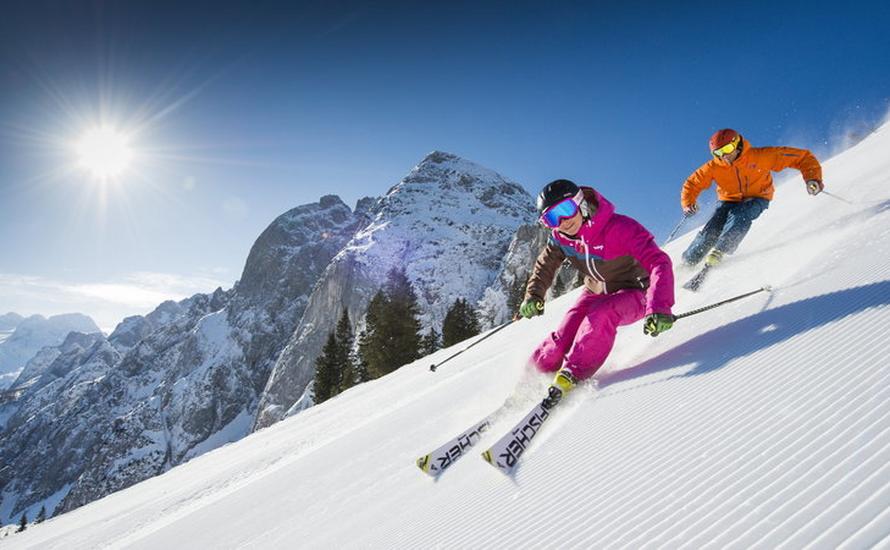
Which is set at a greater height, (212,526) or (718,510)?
(212,526)

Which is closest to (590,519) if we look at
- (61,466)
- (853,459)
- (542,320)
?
(853,459)

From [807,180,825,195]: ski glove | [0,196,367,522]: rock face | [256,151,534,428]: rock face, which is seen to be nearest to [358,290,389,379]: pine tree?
[807,180,825,195]: ski glove

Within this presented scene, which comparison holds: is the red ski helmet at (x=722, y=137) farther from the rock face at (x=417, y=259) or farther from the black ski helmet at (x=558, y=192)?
the rock face at (x=417, y=259)

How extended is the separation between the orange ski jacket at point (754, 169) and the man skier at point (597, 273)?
3.82 m

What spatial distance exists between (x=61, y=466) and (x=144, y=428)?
68901mm

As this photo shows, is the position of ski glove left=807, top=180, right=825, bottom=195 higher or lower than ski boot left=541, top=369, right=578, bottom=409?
higher

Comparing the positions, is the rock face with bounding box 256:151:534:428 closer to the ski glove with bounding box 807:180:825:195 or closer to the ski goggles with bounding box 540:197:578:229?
the ski glove with bounding box 807:180:825:195

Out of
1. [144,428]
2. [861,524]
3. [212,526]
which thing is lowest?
[861,524]

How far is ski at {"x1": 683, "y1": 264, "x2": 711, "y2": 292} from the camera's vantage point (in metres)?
6.89

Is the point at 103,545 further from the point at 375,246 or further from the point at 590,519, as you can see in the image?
the point at 375,246

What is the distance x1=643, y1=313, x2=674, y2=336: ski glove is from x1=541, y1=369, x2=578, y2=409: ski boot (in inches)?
30.9

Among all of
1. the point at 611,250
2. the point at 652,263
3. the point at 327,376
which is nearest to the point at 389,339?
the point at 327,376

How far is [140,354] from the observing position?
18575 cm

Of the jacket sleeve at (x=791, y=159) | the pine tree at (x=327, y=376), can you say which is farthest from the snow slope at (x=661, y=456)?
the pine tree at (x=327, y=376)
